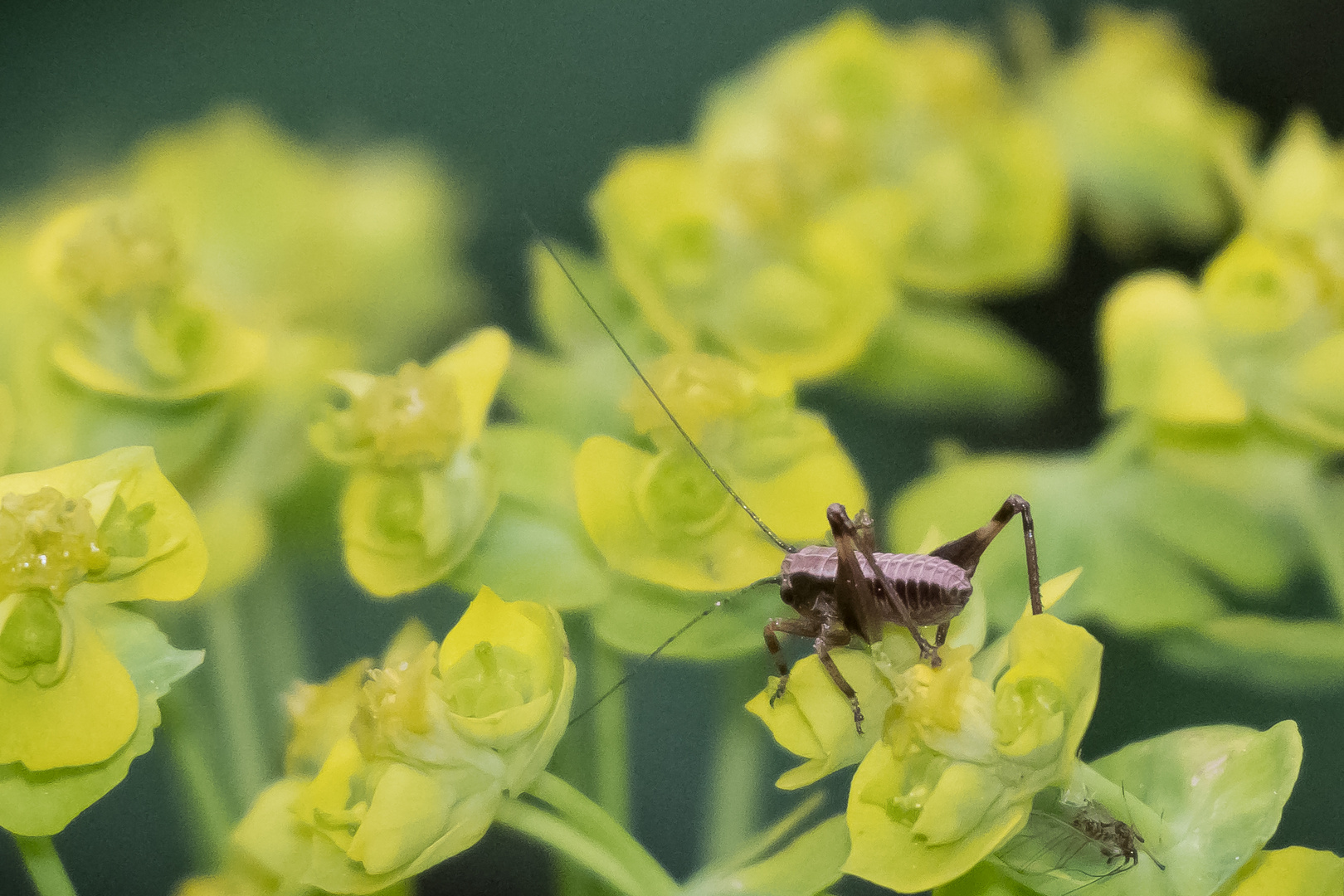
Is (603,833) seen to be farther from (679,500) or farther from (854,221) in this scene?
(854,221)

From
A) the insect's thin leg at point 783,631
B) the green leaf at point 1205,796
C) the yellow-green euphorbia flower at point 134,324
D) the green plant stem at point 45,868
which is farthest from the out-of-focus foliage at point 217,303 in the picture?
the green leaf at point 1205,796

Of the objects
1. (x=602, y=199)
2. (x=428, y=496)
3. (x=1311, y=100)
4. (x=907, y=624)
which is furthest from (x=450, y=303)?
(x=1311, y=100)

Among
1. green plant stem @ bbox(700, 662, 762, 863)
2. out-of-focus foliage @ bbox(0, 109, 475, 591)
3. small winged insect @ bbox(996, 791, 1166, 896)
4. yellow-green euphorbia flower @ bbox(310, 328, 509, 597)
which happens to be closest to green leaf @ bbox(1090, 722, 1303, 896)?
small winged insect @ bbox(996, 791, 1166, 896)

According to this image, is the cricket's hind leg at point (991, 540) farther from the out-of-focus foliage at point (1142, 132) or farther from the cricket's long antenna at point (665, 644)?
the out-of-focus foliage at point (1142, 132)

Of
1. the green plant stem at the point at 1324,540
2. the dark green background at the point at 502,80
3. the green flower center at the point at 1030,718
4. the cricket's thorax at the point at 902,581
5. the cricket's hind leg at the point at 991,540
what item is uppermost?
the dark green background at the point at 502,80

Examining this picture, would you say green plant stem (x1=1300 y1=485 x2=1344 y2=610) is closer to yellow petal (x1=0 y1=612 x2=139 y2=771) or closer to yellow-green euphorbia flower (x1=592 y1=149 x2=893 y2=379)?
yellow-green euphorbia flower (x1=592 y1=149 x2=893 y2=379)
